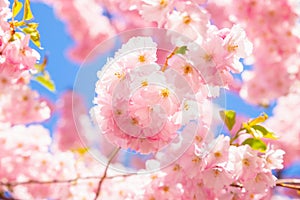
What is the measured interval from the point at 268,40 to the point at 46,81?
8.41 feet

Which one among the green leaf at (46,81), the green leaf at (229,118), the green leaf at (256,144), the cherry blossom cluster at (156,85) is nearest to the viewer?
the cherry blossom cluster at (156,85)

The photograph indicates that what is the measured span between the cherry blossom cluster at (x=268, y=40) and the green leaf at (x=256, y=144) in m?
2.84

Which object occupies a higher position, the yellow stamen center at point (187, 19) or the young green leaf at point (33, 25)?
the young green leaf at point (33, 25)

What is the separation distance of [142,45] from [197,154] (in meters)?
0.51

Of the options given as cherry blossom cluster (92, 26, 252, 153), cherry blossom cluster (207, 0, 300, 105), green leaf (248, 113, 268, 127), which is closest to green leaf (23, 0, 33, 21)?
cherry blossom cluster (92, 26, 252, 153)

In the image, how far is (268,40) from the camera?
543 cm

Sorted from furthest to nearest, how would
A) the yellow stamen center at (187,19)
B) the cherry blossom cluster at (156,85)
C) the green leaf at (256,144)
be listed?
1. the green leaf at (256,144)
2. the yellow stamen center at (187,19)
3. the cherry blossom cluster at (156,85)

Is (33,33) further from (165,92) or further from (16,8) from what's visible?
(165,92)

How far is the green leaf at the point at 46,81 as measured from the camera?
12.2 ft

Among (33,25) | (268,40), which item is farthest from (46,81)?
(268,40)

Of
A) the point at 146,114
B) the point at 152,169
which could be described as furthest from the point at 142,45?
the point at 152,169

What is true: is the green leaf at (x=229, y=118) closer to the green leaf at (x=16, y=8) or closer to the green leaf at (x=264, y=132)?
the green leaf at (x=264, y=132)

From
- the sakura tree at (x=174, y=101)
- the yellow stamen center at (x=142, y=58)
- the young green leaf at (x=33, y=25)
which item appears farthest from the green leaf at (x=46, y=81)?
the yellow stamen center at (x=142, y=58)

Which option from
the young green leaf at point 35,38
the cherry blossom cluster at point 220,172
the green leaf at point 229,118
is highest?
the young green leaf at point 35,38
